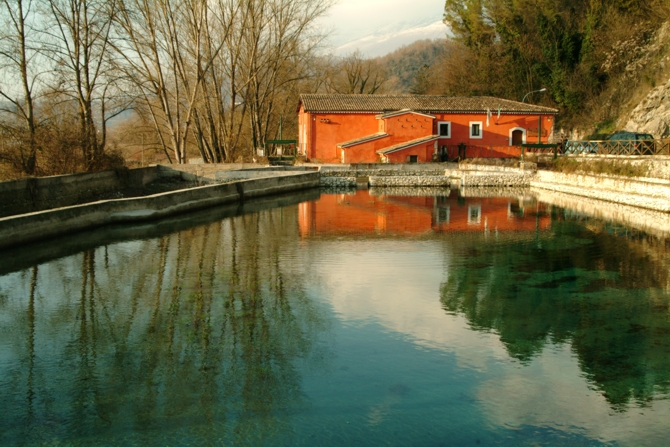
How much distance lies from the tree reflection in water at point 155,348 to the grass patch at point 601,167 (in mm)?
14162

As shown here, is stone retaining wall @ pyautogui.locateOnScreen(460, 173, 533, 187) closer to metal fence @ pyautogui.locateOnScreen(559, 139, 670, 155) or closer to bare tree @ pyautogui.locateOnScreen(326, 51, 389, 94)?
metal fence @ pyautogui.locateOnScreen(559, 139, 670, 155)

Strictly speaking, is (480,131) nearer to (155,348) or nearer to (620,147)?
(620,147)

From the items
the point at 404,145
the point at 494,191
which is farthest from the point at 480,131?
the point at 494,191

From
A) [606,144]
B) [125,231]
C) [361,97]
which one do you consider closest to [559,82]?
[361,97]

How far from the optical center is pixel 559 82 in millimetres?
42000

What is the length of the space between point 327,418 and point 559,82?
135ft

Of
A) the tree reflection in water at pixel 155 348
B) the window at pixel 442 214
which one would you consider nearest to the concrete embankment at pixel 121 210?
the tree reflection in water at pixel 155 348

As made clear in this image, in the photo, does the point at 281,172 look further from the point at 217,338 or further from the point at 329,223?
the point at 217,338

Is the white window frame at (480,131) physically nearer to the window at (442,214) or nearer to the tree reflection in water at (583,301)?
the window at (442,214)

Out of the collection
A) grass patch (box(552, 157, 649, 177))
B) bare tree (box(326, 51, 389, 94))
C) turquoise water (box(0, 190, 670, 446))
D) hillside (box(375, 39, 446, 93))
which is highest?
hillside (box(375, 39, 446, 93))

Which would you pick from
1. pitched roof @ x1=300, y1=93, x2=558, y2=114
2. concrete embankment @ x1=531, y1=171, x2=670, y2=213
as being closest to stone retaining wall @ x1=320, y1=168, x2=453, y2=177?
concrete embankment @ x1=531, y1=171, x2=670, y2=213

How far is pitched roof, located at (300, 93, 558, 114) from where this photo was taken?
37.9 meters

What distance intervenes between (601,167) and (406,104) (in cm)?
1766

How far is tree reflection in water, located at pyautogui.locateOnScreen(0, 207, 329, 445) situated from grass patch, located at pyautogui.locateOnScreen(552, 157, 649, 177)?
558 inches
